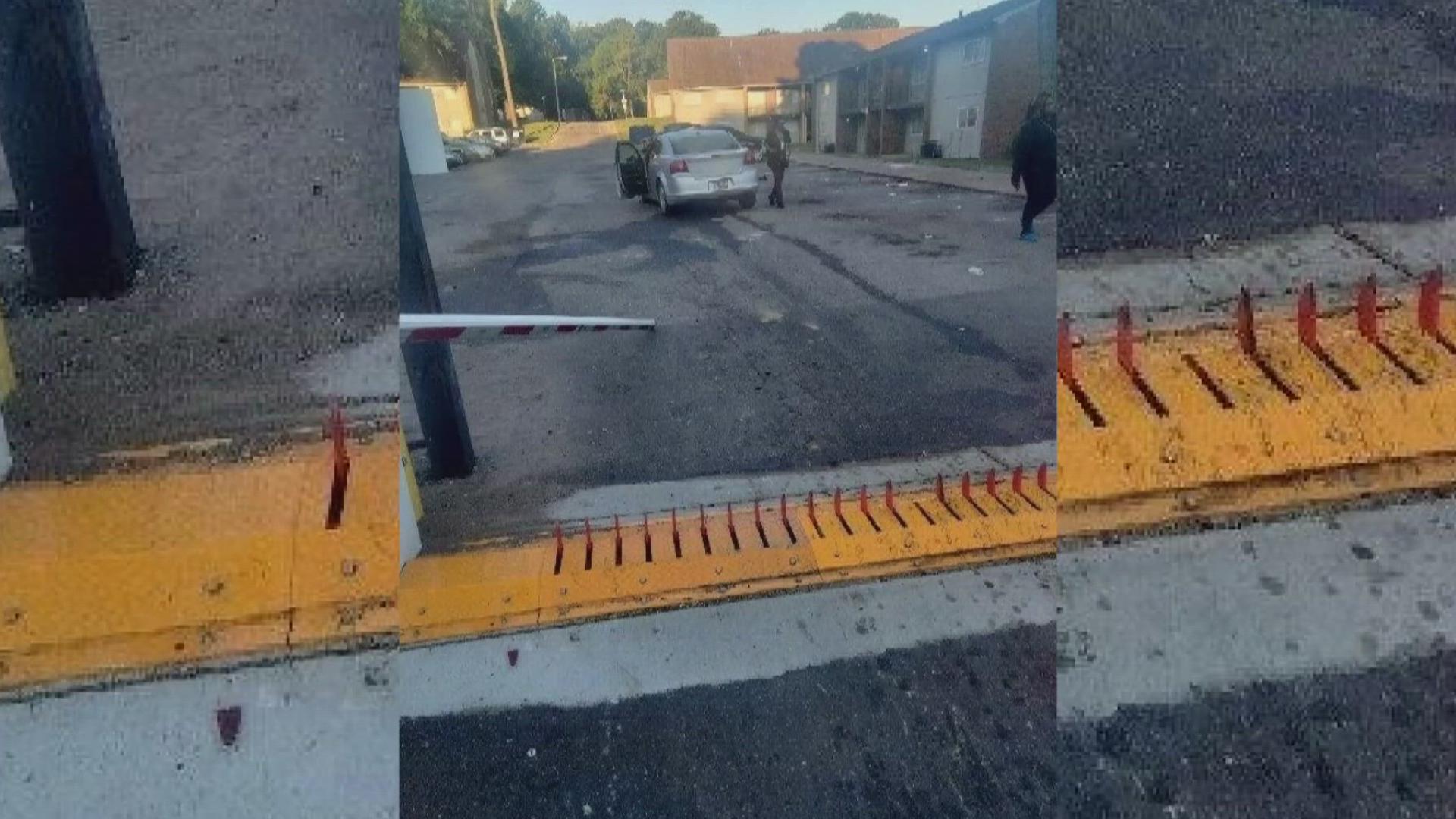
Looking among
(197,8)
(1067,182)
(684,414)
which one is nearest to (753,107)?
(1067,182)

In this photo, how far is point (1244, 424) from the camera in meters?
1.95

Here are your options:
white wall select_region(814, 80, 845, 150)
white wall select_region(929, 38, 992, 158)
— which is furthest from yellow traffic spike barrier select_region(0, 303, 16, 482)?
white wall select_region(929, 38, 992, 158)

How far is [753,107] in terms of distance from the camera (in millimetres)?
1226

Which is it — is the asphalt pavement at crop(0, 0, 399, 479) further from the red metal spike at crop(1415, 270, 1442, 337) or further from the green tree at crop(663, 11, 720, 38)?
the red metal spike at crop(1415, 270, 1442, 337)

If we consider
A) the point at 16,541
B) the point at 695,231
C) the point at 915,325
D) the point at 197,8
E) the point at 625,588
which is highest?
the point at 197,8

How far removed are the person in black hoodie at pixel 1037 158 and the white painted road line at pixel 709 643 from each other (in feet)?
2.66

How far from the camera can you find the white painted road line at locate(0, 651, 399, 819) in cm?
139

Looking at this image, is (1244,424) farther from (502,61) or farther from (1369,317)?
(502,61)

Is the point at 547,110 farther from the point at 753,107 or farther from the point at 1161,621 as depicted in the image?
the point at 1161,621

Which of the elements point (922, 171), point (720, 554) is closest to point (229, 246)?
point (720, 554)

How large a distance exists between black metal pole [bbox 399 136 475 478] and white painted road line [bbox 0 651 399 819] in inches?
18.1

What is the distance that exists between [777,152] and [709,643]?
3.13ft

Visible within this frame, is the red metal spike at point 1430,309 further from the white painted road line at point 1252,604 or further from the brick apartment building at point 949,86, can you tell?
the brick apartment building at point 949,86

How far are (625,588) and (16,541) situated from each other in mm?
1145
